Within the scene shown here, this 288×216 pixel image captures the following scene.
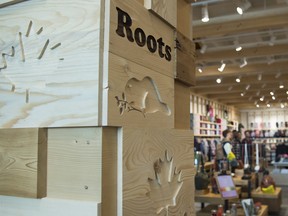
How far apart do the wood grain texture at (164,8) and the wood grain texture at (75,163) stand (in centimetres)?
52

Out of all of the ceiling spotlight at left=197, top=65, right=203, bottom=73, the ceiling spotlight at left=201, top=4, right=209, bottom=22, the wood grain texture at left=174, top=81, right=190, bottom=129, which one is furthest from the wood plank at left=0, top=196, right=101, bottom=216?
the ceiling spotlight at left=197, top=65, right=203, bottom=73

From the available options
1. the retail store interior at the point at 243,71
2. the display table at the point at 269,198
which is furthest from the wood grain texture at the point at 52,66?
the display table at the point at 269,198

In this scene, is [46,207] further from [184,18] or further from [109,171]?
[184,18]

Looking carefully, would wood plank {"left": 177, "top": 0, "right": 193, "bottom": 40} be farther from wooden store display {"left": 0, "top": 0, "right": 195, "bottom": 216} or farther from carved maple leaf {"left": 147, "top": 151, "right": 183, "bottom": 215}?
carved maple leaf {"left": 147, "top": 151, "right": 183, "bottom": 215}

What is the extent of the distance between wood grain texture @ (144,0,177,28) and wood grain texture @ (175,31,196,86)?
78 mm

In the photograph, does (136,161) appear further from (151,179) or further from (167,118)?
(167,118)

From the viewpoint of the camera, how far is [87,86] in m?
Answer: 0.99

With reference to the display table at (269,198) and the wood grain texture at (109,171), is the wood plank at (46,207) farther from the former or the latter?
the display table at (269,198)

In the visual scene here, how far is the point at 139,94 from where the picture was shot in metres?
1.17

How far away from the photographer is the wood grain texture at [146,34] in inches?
40.6

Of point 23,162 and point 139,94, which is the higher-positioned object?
point 139,94

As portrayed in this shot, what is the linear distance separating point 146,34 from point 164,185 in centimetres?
54

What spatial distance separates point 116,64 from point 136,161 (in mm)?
309

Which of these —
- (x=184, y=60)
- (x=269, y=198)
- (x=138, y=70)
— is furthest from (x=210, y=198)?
(x=138, y=70)
